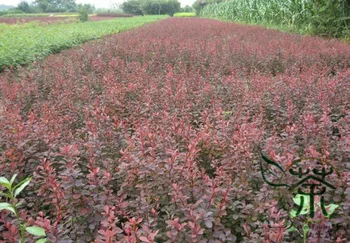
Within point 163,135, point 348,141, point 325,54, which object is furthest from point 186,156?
point 325,54

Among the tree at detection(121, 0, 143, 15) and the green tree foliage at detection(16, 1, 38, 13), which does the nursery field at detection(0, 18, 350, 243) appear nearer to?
the tree at detection(121, 0, 143, 15)

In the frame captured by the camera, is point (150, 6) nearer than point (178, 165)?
No

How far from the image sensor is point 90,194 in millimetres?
2014

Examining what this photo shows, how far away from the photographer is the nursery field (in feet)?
5.75

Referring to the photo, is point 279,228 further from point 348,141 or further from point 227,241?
point 348,141

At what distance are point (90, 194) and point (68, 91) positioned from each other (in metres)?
2.85

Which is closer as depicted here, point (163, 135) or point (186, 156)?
point (186, 156)

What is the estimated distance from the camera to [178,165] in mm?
2307

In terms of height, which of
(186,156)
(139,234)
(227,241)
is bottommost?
(227,241)

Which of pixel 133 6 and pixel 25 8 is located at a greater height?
pixel 133 6

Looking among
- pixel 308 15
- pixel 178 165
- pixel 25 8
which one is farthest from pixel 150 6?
pixel 178 165

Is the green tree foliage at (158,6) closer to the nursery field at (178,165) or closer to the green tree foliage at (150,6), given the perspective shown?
the green tree foliage at (150,6)

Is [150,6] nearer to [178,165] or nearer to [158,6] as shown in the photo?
[158,6]

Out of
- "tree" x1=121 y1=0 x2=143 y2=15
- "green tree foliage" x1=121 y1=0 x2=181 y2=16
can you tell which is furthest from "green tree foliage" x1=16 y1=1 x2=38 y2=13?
"tree" x1=121 y1=0 x2=143 y2=15
